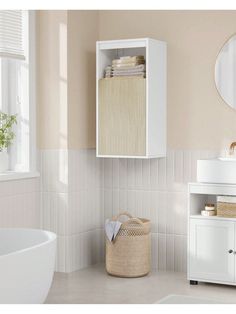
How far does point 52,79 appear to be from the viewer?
5.65m

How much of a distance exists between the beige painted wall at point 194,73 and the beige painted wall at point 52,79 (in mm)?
720

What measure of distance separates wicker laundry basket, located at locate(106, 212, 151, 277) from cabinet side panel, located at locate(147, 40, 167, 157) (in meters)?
0.64

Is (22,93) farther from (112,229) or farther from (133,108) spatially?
(112,229)

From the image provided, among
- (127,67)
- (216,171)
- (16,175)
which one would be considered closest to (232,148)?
(216,171)

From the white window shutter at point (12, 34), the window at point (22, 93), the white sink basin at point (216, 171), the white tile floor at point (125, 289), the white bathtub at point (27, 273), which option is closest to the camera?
the white bathtub at point (27, 273)

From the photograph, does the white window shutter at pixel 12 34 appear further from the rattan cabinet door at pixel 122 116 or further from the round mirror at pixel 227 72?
the round mirror at pixel 227 72

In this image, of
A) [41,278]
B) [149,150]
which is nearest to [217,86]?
[149,150]

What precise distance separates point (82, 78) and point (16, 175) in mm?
1071

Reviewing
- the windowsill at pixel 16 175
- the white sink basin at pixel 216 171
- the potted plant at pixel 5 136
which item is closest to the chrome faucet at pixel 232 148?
the white sink basin at pixel 216 171

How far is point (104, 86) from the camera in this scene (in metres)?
5.67

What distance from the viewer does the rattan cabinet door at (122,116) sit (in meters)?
5.51

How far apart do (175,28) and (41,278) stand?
261 cm

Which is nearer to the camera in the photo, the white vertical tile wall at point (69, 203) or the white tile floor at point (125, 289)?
the white tile floor at point (125, 289)

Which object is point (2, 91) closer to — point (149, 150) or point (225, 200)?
point (149, 150)
